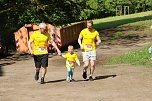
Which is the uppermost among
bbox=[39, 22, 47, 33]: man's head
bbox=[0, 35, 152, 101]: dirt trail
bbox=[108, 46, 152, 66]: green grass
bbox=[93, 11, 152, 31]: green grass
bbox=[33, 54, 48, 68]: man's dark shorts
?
bbox=[93, 11, 152, 31]: green grass

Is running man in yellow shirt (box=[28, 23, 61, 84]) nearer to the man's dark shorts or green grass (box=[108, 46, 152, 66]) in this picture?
the man's dark shorts

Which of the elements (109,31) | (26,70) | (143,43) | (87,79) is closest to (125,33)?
(109,31)

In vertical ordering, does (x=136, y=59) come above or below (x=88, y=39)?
below

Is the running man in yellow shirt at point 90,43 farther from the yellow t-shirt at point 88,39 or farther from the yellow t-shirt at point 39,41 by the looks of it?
the yellow t-shirt at point 39,41

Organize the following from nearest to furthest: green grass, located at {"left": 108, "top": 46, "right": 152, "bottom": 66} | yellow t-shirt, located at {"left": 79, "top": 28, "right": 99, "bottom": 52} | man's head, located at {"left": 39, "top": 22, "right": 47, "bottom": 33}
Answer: man's head, located at {"left": 39, "top": 22, "right": 47, "bottom": 33} → yellow t-shirt, located at {"left": 79, "top": 28, "right": 99, "bottom": 52} → green grass, located at {"left": 108, "top": 46, "right": 152, "bottom": 66}

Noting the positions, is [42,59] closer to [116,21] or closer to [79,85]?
→ [79,85]

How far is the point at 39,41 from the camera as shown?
1198 cm

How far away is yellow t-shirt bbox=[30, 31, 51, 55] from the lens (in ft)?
39.3

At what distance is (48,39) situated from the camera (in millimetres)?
12133

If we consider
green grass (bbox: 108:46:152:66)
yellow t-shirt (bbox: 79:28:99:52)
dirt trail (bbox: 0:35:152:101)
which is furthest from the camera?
green grass (bbox: 108:46:152:66)

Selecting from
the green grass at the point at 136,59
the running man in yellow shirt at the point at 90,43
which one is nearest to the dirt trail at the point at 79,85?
the green grass at the point at 136,59

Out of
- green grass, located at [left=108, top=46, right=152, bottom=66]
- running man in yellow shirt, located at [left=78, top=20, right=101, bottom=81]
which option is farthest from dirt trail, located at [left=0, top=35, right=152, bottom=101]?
running man in yellow shirt, located at [left=78, top=20, right=101, bottom=81]

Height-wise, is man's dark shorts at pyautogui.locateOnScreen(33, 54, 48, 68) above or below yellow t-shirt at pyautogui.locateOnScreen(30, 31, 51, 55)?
below

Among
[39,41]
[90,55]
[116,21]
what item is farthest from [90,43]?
[116,21]
